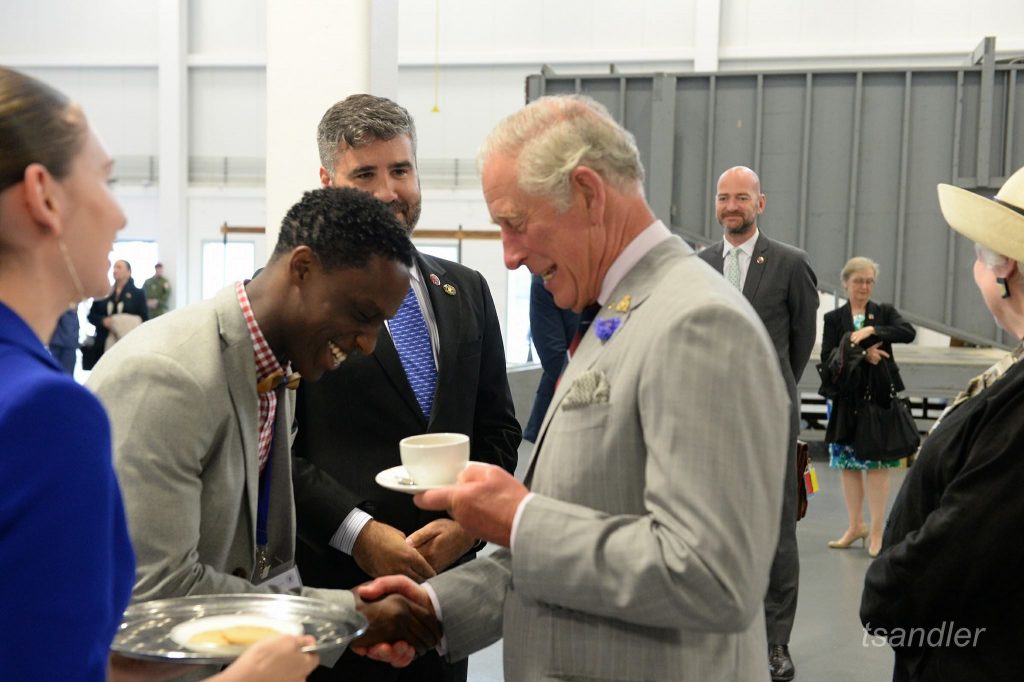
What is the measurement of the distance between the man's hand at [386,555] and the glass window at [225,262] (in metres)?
15.8

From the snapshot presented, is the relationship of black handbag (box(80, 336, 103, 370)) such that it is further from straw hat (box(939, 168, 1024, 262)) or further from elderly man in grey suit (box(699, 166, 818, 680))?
straw hat (box(939, 168, 1024, 262))

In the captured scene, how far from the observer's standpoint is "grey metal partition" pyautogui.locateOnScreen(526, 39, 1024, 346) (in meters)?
8.45

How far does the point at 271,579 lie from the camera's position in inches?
71.4

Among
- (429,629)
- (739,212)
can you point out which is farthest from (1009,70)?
(429,629)

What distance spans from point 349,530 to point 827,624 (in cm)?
348

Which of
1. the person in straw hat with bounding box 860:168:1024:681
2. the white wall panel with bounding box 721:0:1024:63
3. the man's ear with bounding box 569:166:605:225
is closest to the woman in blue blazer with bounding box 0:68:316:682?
the man's ear with bounding box 569:166:605:225

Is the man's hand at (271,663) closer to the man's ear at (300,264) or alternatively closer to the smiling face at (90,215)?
the smiling face at (90,215)

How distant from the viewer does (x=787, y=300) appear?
15.7ft

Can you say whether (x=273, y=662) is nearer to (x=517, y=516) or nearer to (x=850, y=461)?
(x=517, y=516)

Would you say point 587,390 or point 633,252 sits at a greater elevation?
point 633,252

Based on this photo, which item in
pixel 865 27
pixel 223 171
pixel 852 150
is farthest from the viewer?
pixel 223 171

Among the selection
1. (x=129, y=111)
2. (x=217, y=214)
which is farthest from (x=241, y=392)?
(x=129, y=111)

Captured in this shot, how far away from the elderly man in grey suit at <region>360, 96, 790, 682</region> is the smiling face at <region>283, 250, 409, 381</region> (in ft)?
0.81

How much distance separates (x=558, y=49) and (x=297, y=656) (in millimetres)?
15804
